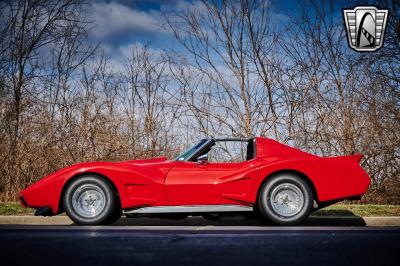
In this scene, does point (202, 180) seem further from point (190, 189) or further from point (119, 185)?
point (119, 185)

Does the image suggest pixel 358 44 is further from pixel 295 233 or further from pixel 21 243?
pixel 21 243

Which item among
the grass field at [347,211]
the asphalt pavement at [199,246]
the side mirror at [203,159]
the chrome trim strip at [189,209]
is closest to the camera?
the asphalt pavement at [199,246]

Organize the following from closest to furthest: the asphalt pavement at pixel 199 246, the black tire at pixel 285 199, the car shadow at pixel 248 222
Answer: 1. the asphalt pavement at pixel 199 246
2. the black tire at pixel 285 199
3. the car shadow at pixel 248 222

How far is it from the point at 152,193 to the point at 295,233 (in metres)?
2.18

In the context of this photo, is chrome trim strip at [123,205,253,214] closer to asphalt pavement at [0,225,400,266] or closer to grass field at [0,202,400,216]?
asphalt pavement at [0,225,400,266]

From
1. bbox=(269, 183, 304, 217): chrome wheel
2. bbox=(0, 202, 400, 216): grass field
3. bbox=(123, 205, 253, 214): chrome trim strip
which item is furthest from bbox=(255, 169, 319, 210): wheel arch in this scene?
bbox=(0, 202, 400, 216): grass field

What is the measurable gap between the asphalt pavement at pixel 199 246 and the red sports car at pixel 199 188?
1.62ft

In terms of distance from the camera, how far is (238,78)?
1329 cm

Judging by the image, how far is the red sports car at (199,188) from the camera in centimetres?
735

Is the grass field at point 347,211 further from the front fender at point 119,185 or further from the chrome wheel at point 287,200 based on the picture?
the front fender at point 119,185

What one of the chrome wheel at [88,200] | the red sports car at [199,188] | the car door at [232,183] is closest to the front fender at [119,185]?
the red sports car at [199,188]

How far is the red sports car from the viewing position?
7.35 meters

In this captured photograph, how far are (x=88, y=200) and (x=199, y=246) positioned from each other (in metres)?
2.76

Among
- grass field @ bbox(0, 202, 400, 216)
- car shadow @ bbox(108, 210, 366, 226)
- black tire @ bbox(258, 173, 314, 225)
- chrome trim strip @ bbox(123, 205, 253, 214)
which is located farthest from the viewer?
grass field @ bbox(0, 202, 400, 216)
